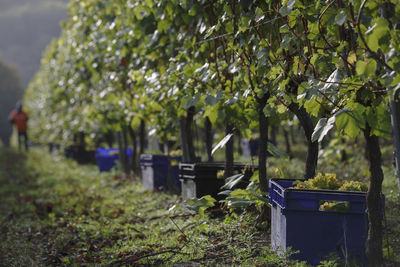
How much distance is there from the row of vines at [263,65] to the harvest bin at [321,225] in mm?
234

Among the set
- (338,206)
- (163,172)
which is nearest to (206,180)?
(163,172)

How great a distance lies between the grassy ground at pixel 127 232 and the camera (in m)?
4.04

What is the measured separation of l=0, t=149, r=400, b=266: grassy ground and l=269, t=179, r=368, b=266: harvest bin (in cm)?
14

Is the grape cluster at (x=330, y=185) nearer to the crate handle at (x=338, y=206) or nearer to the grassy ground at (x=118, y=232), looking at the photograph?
the crate handle at (x=338, y=206)

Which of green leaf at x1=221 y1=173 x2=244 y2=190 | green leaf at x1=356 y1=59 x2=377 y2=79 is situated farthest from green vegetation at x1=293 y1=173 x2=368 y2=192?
green leaf at x1=356 y1=59 x2=377 y2=79

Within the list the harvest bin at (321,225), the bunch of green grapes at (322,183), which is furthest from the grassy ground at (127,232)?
the bunch of green grapes at (322,183)

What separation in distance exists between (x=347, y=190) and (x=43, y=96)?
64.1 feet

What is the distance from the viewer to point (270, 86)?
4301mm

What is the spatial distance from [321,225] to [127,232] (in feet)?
8.94

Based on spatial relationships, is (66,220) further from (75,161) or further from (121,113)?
(75,161)

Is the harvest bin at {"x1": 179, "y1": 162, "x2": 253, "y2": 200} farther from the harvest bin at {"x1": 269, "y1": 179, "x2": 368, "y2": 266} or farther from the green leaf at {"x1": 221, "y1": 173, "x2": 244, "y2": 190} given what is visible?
the harvest bin at {"x1": 269, "y1": 179, "x2": 368, "y2": 266}

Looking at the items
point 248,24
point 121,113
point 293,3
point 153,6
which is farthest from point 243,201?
point 121,113

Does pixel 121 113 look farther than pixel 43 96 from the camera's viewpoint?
No

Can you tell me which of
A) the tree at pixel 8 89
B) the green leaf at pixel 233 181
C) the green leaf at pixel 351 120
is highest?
the tree at pixel 8 89
